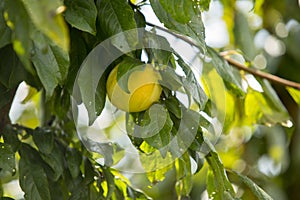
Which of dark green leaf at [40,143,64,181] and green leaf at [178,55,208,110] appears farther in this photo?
dark green leaf at [40,143,64,181]

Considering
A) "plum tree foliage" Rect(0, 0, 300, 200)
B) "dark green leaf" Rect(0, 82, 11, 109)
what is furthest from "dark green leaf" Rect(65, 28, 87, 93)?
"dark green leaf" Rect(0, 82, 11, 109)

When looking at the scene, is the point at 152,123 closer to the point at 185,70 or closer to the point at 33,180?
the point at 185,70

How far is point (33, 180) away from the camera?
29.9 inches

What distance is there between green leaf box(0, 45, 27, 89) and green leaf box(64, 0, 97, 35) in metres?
0.12

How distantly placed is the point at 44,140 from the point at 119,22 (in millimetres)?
246

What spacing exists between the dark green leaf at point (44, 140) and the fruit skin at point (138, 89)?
155 millimetres

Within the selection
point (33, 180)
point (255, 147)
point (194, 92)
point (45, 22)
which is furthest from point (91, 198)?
point (255, 147)

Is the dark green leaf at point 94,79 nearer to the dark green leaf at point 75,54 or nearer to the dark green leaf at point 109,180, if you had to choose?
→ the dark green leaf at point 75,54

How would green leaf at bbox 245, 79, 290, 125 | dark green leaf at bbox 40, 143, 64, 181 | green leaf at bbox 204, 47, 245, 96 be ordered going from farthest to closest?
1. green leaf at bbox 245, 79, 290, 125
2. green leaf at bbox 204, 47, 245, 96
3. dark green leaf at bbox 40, 143, 64, 181

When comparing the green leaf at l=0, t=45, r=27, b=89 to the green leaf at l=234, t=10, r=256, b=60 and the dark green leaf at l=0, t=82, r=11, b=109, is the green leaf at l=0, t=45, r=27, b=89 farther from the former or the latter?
the green leaf at l=234, t=10, r=256, b=60

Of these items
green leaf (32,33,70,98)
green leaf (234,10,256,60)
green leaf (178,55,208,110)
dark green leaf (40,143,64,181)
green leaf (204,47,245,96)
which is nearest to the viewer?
green leaf (32,33,70,98)

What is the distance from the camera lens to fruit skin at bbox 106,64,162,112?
0.68 metres

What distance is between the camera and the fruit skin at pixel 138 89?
678mm

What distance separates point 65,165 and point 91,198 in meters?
0.08
